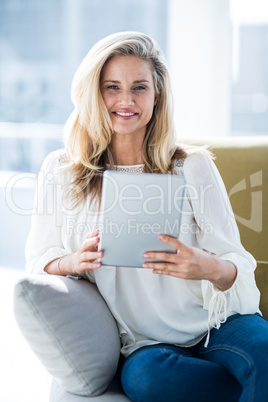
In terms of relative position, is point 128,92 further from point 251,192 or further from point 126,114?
point 251,192

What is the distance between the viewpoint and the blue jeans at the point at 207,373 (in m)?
1.27

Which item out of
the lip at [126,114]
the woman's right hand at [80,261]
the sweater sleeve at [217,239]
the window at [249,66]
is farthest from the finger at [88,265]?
the window at [249,66]

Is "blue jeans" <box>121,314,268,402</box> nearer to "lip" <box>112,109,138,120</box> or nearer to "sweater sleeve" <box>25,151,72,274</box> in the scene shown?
"sweater sleeve" <box>25,151,72,274</box>

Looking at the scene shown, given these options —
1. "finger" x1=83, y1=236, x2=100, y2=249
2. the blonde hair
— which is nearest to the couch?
"finger" x1=83, y1=236, x2=100, y2=249

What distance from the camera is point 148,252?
1366 millimetres

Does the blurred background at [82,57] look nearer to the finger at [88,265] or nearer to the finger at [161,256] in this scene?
the finger at [88,265]

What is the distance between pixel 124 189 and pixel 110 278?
0.39 m

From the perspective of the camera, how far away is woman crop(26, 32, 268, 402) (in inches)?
56.6

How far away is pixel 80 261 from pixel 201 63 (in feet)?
6.50

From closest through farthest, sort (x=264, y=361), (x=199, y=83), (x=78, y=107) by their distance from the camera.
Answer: (x=264, y=361) < (x=78, y=107) < (x=199, y=83)

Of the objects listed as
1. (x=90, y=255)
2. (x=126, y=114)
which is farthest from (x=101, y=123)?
(x=90, y=255)

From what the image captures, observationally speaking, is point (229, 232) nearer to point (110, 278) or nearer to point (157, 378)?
point (110, 278)

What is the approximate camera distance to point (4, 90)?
3.89 meters

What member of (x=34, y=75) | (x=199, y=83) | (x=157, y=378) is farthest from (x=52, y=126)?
(x=157, y=378)
